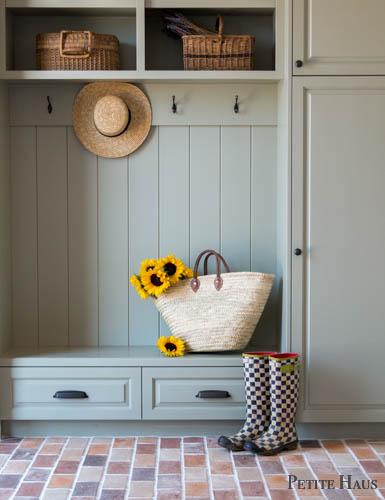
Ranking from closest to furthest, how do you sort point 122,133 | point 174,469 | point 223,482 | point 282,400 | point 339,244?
point 223,482 → point 174,469 → point 282,400 → point 339,244 → point 122,133

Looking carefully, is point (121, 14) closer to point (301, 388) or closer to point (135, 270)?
point (135, 270)

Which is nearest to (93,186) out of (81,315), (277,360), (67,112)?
(67,112)

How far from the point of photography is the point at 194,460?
9.27 ft

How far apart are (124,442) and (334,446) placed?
965 millimetres

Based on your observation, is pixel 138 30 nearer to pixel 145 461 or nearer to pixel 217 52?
pixel 217 52

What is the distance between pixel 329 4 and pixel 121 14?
1.05 metres

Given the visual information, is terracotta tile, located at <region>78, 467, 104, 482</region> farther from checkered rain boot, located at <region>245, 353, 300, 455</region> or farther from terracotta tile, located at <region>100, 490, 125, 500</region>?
checkered rain boot, located at <region>245, 353, 300, 455</region>

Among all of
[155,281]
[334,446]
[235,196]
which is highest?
[235,196]

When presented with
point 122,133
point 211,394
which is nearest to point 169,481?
point 211,394

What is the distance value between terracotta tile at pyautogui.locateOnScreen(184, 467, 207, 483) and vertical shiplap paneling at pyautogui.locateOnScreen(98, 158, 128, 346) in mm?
899

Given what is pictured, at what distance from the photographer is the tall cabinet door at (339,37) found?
2.99 metres

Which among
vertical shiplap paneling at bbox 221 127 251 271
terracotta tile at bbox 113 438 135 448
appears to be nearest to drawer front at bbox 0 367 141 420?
terracotta tile at bbox 113 438 135 448

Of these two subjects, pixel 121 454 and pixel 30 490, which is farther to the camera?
pixel 121 454

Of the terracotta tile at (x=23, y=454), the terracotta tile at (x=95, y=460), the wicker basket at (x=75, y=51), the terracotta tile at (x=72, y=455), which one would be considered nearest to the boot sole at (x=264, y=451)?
the terracotta tile at (x=95, y=460)
